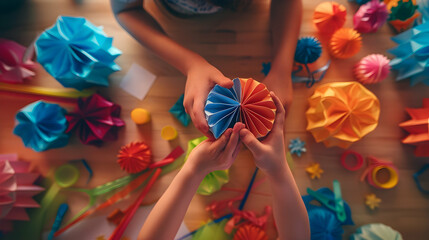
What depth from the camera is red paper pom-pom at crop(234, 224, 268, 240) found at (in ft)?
2.33

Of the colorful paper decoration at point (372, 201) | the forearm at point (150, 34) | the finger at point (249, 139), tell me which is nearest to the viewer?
the finger at point (249, 139)

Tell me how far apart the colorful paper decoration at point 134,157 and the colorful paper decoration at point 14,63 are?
A: 373 millimetres

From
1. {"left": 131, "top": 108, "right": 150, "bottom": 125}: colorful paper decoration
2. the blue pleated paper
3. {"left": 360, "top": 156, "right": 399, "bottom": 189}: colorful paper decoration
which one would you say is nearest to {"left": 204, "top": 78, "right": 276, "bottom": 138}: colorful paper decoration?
the blue pleated paper

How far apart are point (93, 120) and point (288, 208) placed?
560 mm

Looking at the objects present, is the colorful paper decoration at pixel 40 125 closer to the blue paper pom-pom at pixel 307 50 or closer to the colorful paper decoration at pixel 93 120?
the colorful paper decoration at pixel 93 120

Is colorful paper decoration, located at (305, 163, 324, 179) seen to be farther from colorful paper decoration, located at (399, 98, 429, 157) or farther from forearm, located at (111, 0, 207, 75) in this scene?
forearm, located at (111, 0, 207, 75)

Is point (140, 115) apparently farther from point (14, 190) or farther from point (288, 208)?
point (288, 208)

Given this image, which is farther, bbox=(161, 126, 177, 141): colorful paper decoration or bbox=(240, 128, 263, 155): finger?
bbox=(161, 126, 177, 141): colorful paper decoration

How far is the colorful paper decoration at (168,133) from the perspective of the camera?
77 cm

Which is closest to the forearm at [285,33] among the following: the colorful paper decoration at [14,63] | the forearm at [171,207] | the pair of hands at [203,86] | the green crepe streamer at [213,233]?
the pair of hands at [203,86]

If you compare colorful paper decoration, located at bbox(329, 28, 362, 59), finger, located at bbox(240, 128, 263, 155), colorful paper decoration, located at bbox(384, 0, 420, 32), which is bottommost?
finger, located at bbox(240, 128, 263, 155)

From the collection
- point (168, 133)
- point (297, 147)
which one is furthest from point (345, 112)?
point (168, 133)

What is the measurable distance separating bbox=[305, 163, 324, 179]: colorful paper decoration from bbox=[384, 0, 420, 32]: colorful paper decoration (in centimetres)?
49

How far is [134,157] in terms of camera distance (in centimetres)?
74
